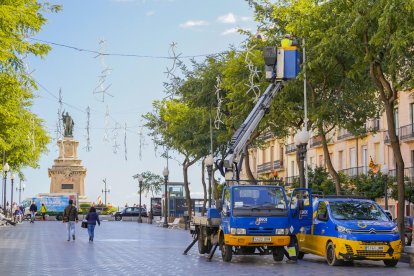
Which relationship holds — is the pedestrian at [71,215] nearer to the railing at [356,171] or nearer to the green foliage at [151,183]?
the railing at [356,171]

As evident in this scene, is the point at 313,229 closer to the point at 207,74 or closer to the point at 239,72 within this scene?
the point at 239,72

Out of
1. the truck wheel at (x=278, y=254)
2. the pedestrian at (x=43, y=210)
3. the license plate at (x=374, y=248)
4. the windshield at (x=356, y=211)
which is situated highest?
the pedestrian at (x=43, y=210)

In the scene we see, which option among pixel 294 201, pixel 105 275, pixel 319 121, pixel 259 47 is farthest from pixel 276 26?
pixel 105 275

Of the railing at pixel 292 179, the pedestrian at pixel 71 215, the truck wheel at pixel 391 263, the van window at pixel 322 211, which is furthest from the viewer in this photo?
the railing at pixel 292 179

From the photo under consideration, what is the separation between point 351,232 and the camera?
889 inches

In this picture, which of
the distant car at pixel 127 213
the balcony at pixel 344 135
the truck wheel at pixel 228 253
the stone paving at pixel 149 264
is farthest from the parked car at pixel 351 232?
the distant car at pixel 127 213

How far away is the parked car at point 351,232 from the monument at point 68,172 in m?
68.3

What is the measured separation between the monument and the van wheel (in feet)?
228

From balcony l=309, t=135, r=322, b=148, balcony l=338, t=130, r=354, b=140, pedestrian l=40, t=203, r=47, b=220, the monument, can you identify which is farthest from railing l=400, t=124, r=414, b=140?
the monument

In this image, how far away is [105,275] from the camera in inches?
743

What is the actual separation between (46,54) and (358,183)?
3036cm

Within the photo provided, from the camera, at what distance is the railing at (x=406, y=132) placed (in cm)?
5772

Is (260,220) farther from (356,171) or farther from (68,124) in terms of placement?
(68,124)

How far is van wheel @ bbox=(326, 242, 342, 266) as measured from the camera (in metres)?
22.8
